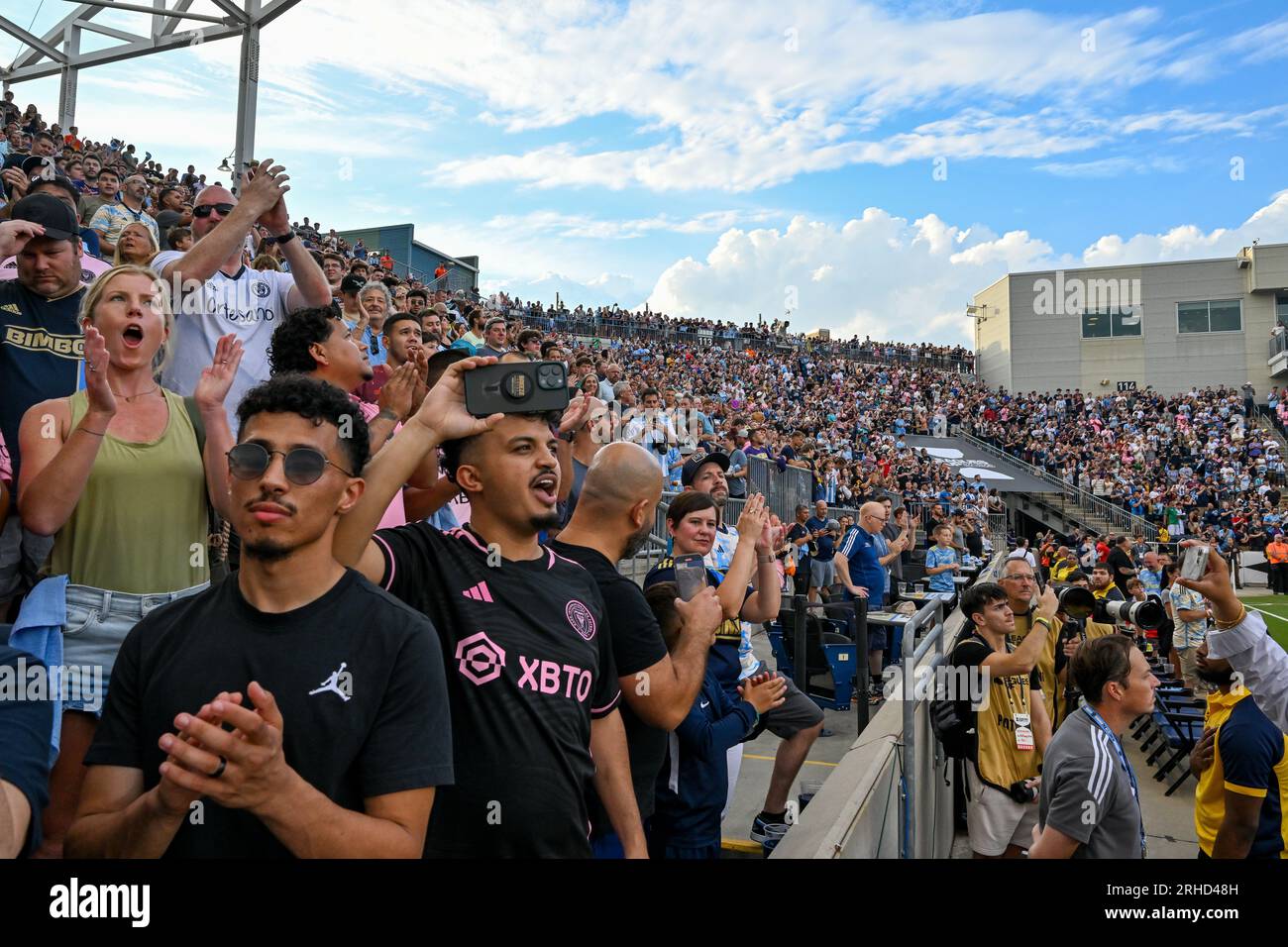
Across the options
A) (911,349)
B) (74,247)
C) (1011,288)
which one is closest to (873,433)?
(911,349)

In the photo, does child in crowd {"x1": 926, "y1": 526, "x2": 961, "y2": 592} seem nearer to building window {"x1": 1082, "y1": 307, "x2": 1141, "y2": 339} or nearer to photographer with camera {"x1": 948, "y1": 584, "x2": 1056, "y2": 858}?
photographer with camera {"x1": 948, "y1": 584, "x2": 1056, "y2": 858}

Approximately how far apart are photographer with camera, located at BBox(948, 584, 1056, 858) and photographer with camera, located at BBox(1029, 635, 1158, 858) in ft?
4.91

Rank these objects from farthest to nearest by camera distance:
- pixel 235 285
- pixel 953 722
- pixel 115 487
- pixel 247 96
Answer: pixel 247 96, pixel 953 722, pixel 235 285, pixel 115 487

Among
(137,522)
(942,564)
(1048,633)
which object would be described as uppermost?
(137,522)

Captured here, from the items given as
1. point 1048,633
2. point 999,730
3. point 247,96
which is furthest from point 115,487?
point 247,96

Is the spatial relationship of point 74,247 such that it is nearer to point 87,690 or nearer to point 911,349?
point 87,690

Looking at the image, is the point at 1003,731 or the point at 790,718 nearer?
the point at 790,718

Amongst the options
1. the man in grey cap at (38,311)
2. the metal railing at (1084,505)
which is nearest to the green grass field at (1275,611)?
the metal railing at (1084,505)

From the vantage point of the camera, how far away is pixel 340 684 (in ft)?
5.52

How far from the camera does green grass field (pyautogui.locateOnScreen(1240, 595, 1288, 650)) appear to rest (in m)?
18.4

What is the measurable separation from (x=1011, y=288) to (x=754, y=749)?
4640 cm

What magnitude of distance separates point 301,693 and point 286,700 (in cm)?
3

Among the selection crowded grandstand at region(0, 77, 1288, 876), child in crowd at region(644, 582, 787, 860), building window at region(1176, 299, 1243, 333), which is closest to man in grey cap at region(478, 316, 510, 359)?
crowded grandstand at region(0, 77, 1288, 876)

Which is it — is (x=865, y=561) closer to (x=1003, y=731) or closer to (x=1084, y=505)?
(x=1003, y=731)
